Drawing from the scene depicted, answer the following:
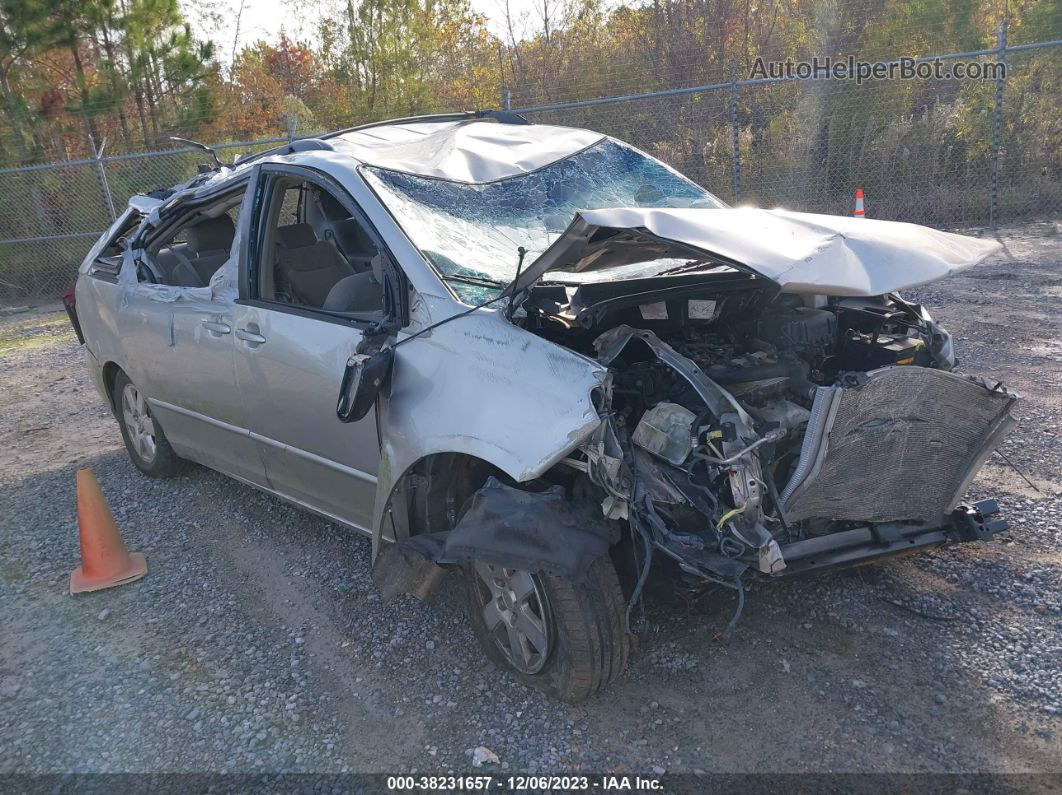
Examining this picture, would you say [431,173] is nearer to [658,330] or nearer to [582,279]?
[582,279]

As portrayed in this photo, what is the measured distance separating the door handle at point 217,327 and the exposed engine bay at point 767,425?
167 centimetres

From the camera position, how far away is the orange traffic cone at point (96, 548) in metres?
4.22

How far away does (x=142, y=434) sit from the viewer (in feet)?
17.7

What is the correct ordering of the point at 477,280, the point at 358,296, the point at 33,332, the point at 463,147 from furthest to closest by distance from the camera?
the point at 33,332, the point at 463,147, the point at 358,296, the point at 477,280

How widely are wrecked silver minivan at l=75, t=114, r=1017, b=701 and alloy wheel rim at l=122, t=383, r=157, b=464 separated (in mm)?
1131

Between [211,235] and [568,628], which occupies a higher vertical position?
[211,235]

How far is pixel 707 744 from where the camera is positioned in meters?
2.79

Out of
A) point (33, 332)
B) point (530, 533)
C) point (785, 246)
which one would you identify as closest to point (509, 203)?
point (785, 246)

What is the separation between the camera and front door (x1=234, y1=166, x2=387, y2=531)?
352cm

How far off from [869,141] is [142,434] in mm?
10182

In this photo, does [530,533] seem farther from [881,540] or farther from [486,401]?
[881,540]

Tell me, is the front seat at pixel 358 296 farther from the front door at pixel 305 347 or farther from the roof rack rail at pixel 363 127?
the roof rack rail at pixel 363 127

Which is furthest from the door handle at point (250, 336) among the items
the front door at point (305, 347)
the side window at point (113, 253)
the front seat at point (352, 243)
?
the side window at point (113, 253)

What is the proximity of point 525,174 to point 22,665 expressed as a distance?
10.1ft
